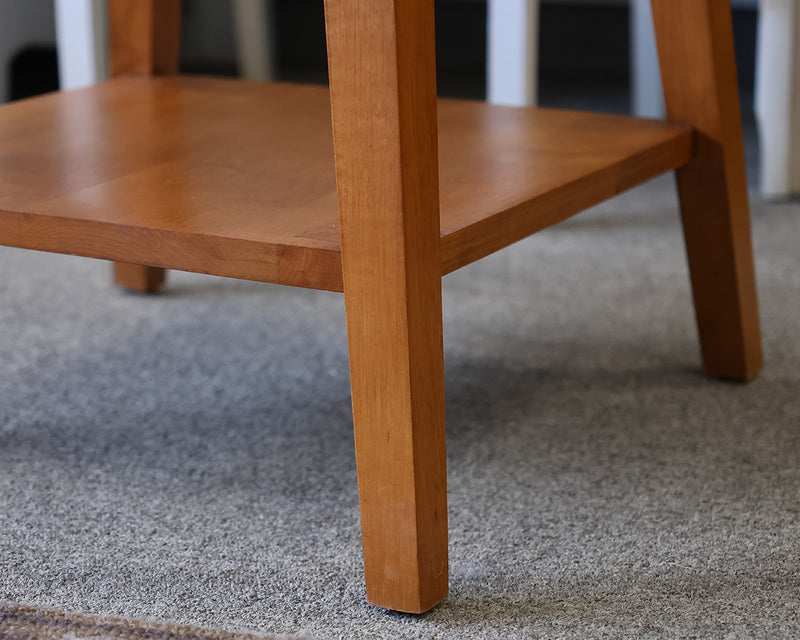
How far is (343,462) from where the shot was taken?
832 mm

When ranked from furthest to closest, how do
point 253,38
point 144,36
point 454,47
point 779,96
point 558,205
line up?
point 454,47 < point 253,38 < point 779,96 < point 144,36 < point 558,205

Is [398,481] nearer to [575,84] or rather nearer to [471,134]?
[471,134]

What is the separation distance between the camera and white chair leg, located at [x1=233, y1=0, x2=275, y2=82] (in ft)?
7.13

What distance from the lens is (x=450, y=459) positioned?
83cm

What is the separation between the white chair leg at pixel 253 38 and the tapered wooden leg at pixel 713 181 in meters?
1.38

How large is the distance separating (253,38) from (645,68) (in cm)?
78

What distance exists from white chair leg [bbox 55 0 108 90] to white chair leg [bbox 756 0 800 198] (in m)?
0.87

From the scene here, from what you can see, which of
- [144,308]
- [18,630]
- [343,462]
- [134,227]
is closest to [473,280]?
[144,308]

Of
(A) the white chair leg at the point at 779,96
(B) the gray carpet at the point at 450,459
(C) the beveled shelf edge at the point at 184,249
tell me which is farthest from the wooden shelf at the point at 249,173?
(A) the white chair leg at the point at 779,96

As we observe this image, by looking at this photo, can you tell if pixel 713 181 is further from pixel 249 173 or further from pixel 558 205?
pixel 249 173

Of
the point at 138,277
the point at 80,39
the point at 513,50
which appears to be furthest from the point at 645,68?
the point at 138,277

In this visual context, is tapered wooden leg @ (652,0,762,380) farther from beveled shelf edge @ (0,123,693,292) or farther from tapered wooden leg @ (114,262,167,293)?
tapered wooden leg @ (114,262,167,293)

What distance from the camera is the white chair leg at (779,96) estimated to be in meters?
1.47

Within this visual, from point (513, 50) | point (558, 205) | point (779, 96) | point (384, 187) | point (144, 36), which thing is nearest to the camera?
point (384, 187)
